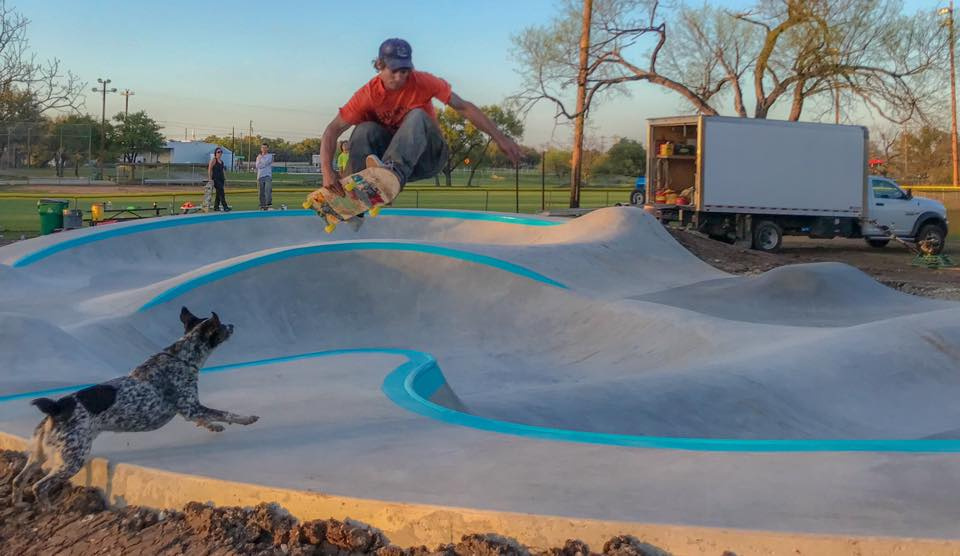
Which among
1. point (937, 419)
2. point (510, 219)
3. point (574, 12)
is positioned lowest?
point (937, 419)

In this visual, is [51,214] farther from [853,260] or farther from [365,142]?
[853,260]

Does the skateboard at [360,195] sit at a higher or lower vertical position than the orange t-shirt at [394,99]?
lower

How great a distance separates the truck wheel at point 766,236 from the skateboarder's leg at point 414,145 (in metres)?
17.2

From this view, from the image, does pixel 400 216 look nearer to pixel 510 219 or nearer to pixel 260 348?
pixel 510 219

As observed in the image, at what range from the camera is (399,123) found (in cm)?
682

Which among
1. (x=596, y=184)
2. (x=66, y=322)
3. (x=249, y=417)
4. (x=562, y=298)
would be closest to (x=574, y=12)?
(x=562, y=298)

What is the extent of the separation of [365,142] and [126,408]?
10.5ft

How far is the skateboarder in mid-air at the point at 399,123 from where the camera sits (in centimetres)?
631

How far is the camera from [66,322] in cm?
1030

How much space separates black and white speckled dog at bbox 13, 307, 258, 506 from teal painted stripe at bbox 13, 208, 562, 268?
985 cm

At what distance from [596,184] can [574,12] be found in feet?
148

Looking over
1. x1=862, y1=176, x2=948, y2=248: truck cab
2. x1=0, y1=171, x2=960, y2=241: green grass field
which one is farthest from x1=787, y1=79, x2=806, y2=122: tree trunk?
x1=862, y1=176, x2=948, y2=248: truck cab

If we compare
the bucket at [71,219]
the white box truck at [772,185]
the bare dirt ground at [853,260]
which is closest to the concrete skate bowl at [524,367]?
the bare dirt ground at [853,260]

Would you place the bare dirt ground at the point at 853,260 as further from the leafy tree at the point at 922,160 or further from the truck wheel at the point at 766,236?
the leafy tree at the point at 922,160
